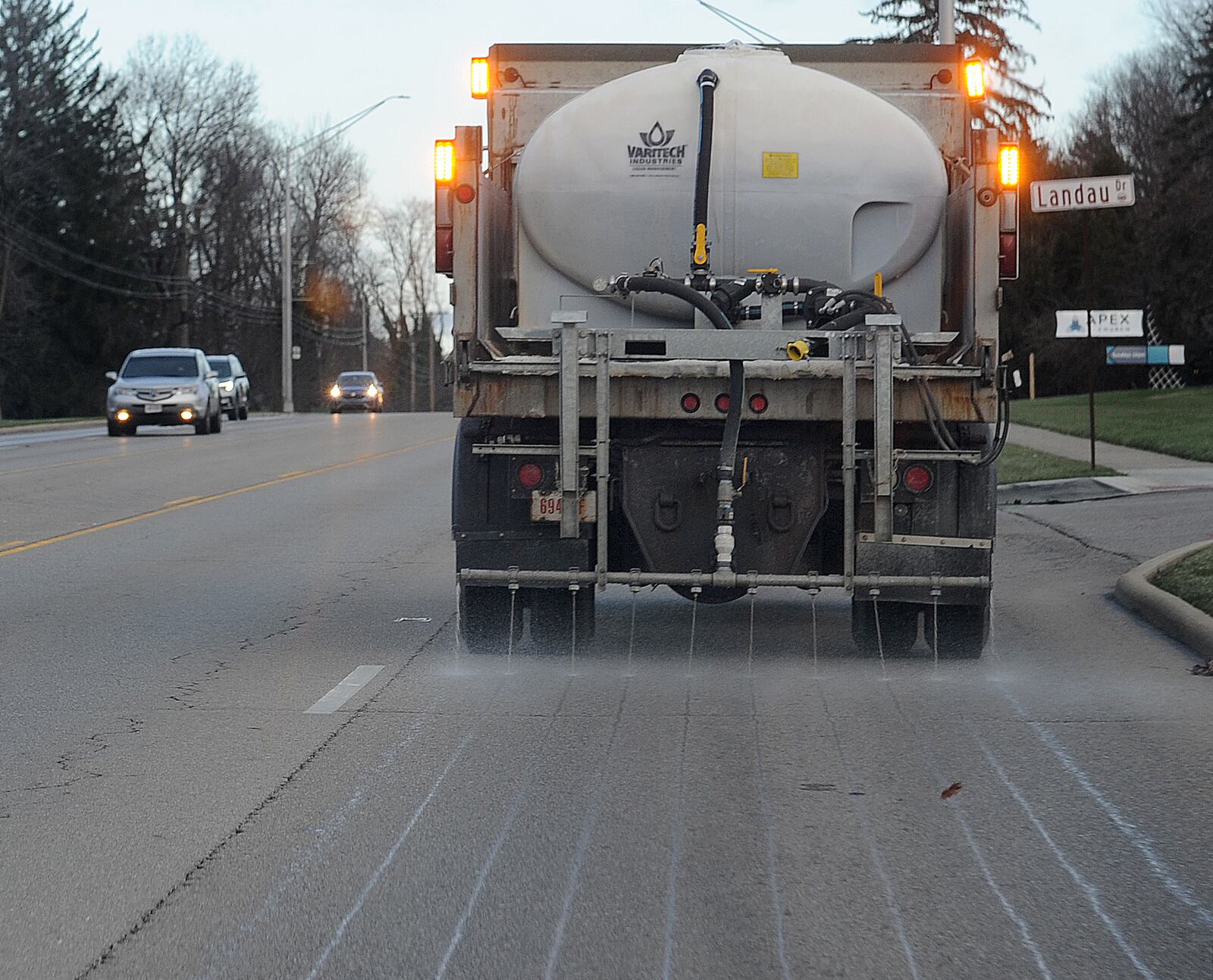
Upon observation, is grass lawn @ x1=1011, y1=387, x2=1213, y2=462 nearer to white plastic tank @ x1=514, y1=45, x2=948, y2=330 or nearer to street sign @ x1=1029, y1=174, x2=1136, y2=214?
street sign @ x1=1029, y1=174, x2=1136, y2=214

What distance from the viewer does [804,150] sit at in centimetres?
925

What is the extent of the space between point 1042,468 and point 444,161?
13.6m

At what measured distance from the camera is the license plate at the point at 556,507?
8.53m

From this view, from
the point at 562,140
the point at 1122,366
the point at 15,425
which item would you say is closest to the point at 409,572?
the point at 562,140

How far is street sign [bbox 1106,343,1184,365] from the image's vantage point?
46.2 meters

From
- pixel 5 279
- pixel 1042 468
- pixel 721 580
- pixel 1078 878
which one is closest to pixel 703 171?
pixel 721 580

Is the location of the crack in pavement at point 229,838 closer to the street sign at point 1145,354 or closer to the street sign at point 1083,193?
the street sign at point 1083,193

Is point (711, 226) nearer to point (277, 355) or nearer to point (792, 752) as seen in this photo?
point (792, 752)

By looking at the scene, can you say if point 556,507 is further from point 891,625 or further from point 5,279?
point 5,279

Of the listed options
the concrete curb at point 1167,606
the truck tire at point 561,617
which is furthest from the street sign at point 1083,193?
the truck tire at point 561,617

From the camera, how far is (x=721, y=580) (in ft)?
27.8

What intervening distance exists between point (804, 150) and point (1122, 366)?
148 ft

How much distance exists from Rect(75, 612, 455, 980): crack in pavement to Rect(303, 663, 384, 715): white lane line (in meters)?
0.11

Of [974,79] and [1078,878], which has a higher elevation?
[974,79]
